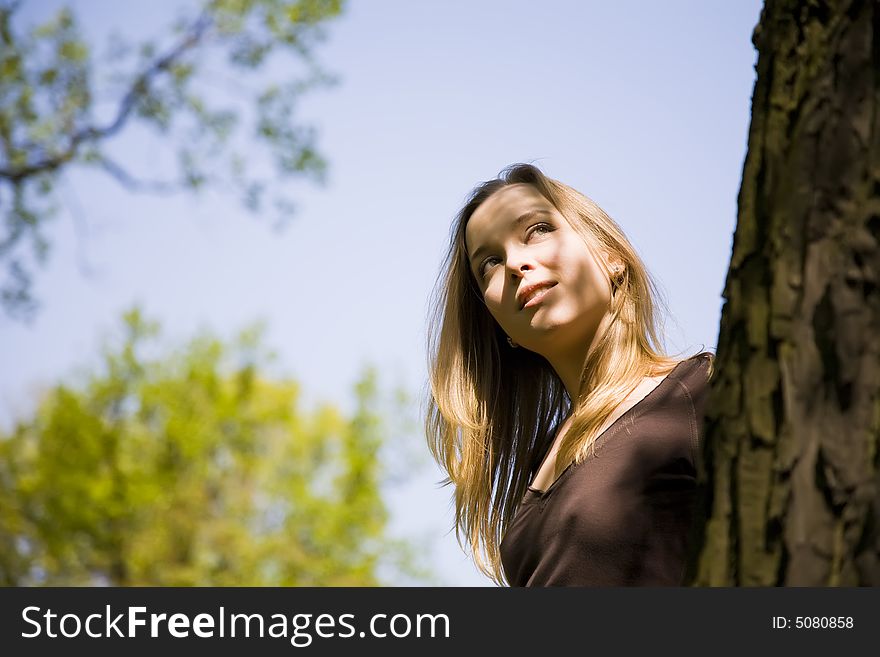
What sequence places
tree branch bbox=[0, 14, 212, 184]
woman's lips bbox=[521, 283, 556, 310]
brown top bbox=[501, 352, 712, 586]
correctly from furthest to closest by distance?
tree branch bbox=[0, 14, 212, 184] → woman's lips bbox=[521, 283, 556, 310] → brown top bbox=[501, 352, 712, 586]

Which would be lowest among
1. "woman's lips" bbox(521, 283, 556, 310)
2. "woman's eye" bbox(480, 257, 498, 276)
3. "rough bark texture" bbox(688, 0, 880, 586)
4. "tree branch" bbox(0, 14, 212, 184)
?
"rough bark texture" bbox(688, 0, 880, 586)

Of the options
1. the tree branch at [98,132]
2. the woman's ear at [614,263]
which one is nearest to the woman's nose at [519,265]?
the woman's ear at [614,263]

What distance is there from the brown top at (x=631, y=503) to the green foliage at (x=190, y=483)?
55.5 feet

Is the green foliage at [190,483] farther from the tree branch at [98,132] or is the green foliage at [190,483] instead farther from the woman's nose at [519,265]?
the woman's nose at [519,265]

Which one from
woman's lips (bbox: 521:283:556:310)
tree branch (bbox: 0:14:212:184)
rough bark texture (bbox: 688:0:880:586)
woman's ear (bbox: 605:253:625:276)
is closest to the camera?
rough bark texture (bbox: 688:0:880:586)

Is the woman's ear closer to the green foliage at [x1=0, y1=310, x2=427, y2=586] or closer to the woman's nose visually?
the woman's nose

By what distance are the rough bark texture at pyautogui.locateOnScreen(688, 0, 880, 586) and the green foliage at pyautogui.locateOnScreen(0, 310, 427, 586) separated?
58.3 ft

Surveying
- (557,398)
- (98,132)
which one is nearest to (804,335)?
(557,398)

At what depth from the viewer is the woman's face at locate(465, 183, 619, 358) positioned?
2289 millimetres

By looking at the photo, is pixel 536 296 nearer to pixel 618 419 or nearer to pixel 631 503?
pixel 618 419

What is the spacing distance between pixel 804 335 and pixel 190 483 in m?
18.8

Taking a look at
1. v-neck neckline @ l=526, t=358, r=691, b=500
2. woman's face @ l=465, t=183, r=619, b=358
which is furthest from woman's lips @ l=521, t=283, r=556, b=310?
v-neck neckline @ l=526, t=358, r=691, b=500

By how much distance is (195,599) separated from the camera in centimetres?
160

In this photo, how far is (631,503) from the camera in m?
1.84
